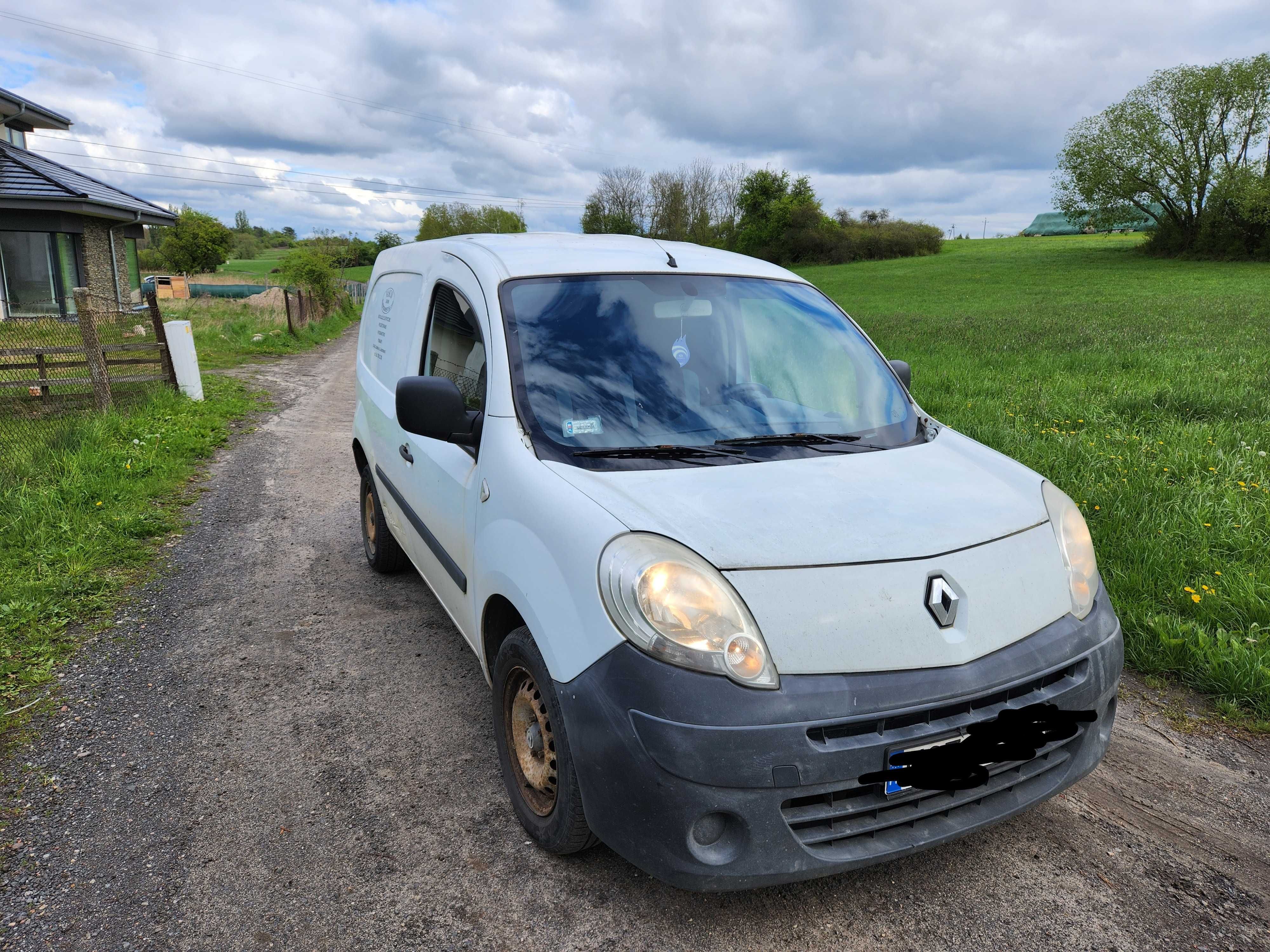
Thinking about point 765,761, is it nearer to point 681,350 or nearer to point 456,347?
point 681,350

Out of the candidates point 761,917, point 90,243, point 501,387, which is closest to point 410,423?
point 501,387

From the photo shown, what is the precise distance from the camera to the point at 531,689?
2504 mm

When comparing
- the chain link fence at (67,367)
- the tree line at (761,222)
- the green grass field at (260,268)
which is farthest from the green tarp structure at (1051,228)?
the chain link fence at (67,367)

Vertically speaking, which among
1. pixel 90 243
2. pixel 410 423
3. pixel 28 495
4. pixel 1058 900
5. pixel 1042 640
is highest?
pixel 90 243

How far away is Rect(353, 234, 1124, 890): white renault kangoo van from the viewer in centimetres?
196

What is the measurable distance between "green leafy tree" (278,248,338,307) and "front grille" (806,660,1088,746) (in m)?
26.9

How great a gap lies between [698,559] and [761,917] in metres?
1.08

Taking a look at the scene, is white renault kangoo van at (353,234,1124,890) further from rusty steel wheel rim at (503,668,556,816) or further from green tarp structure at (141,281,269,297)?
green tarp structure at (141,281,269,297)

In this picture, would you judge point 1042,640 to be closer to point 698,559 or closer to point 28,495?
point 698,559

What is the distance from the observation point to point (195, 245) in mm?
63688

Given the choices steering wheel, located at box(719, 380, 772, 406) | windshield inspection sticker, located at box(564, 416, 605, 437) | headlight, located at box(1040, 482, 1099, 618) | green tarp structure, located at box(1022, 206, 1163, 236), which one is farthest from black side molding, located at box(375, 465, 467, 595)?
green tarp structure, located at box(1022, 206, 1163, 236)

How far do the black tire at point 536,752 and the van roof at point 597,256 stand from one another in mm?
1523

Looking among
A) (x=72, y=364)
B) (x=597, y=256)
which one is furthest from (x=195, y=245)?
(x=597, y=256)

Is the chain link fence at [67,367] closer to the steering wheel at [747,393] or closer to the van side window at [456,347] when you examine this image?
the van side window at [456,347]
